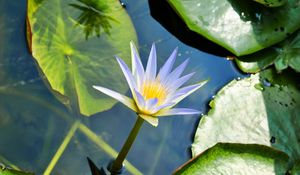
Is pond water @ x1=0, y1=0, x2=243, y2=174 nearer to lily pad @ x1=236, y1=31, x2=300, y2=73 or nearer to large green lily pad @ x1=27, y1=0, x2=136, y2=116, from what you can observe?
large green lily pad @ x1=27, y1=0, x2=136, y2=116

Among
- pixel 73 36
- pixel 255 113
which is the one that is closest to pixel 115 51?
pixel 73 36

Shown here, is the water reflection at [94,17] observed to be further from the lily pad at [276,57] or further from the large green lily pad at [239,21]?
the lily pad at [276,57]

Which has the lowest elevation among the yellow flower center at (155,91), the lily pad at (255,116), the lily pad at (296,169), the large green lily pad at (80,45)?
the lily pad at (296,169)

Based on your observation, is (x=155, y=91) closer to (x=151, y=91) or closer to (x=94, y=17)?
(x=151, y=91)

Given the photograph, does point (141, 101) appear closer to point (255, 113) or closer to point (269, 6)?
point (255, 113)

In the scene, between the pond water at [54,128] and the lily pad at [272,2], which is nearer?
the pond water at [54,128]

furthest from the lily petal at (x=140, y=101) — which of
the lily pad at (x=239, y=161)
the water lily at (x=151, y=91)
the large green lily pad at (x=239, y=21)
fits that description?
the large green lily pad at (x=239, y=21)
